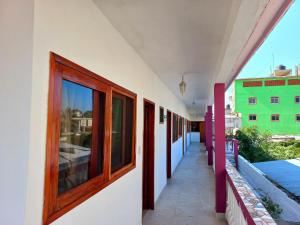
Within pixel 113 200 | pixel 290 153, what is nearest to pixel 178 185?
pixel 113 200

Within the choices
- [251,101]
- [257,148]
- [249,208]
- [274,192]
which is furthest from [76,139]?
[251,101]

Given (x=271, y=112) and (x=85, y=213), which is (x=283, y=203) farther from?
(x=271, y=112)

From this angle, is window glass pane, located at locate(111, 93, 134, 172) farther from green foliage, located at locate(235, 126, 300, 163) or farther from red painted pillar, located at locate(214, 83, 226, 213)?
green foliage, located at locate(235, 126, 300, 163)

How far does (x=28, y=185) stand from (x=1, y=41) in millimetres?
740

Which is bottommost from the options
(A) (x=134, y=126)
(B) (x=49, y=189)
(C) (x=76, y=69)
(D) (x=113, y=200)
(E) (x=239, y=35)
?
(D) (x=113, y=200)

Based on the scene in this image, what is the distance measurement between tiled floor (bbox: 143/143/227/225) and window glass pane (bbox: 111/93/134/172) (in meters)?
1.49

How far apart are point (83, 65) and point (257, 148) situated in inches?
418

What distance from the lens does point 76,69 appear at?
4.93 feet

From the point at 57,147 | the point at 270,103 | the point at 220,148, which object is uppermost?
the point at 270,103

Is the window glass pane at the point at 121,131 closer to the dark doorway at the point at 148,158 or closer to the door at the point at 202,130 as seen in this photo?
the dark doorway at the point at 148,158

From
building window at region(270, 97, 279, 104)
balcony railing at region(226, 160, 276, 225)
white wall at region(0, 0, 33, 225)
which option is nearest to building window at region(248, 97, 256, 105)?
building window at region(270, 97, 279, 104)

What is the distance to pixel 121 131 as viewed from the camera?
2.60m

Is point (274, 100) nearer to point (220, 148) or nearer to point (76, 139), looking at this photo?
point (220, 148)

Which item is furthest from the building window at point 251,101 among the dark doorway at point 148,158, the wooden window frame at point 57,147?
the wooden window frame at point 57,147
